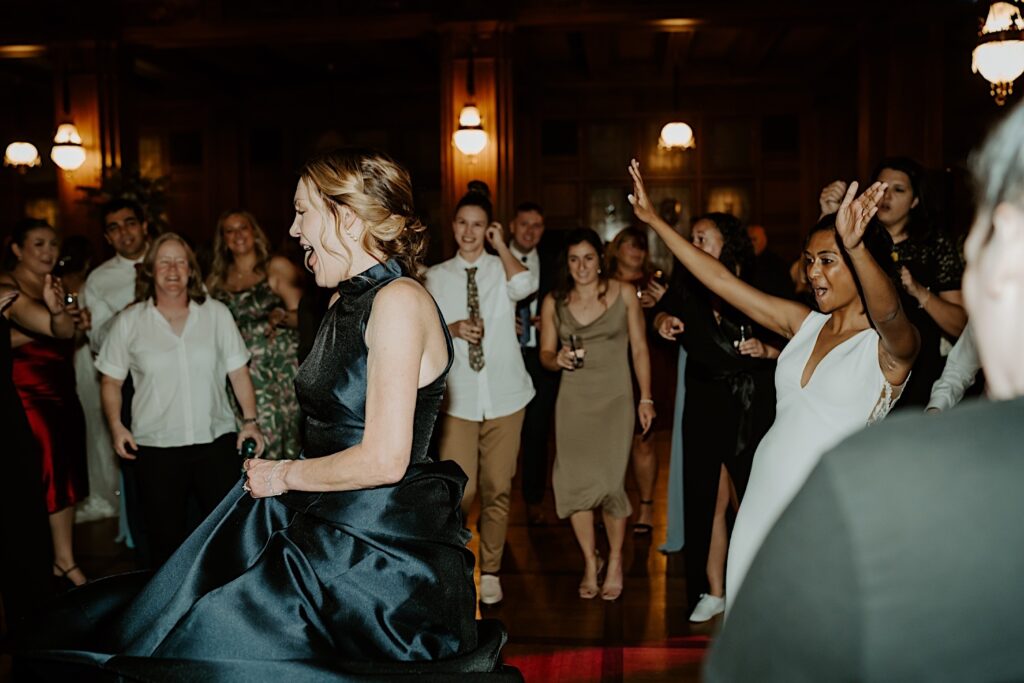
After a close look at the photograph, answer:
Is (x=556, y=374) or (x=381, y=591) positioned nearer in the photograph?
(x=381, y=591)

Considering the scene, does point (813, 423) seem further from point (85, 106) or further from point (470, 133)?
point (85, 106)

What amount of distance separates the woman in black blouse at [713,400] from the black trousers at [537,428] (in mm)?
1343

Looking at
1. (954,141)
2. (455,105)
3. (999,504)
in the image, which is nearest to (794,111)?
(954,141)

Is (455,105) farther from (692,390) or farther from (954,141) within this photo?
(954,141)

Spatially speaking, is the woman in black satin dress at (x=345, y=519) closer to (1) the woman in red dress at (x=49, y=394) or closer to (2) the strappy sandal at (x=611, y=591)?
(2) the strappy sandal at (x=611, y=591)

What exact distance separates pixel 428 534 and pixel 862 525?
1.25 meters

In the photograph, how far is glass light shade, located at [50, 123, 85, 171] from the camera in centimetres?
809

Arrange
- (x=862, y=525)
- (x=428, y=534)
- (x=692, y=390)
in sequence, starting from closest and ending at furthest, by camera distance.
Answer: (x=862, y=525), (x=428, y=534), (x=692, y=390)

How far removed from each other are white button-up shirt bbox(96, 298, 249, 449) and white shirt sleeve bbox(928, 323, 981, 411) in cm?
262

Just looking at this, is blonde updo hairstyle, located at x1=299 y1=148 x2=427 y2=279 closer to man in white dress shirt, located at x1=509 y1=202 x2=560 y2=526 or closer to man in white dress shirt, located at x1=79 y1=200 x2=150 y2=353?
man in white dress shirt, located at x1=509 y1=202 x2=560 y2=526

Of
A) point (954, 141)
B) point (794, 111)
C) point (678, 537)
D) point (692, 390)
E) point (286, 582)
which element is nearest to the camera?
point (286, 582)

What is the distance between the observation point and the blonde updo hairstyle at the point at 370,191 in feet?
6.01

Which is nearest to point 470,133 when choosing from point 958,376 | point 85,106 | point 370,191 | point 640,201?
point 85,106

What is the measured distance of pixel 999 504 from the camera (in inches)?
25.7
